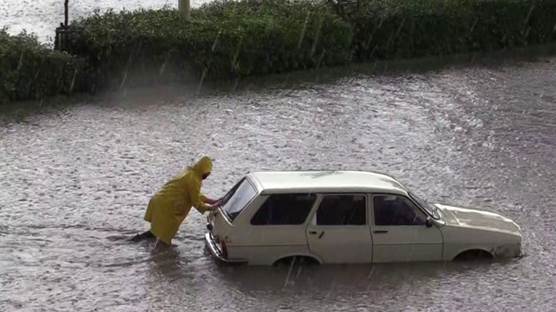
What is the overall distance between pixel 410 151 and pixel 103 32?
7.84m

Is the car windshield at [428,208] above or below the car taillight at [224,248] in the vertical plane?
above

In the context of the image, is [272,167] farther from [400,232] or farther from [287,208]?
[400,232]

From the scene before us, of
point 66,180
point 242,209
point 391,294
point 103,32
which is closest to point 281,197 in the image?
point 242,209

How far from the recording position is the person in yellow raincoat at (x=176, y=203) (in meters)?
13.5

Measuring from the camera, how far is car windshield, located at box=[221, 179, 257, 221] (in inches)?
504

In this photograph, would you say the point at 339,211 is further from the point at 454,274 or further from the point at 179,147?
the point at 179,147

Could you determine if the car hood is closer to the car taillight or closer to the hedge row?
the car taillight

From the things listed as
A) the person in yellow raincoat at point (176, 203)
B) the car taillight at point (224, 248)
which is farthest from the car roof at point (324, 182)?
the car taillight at point (224, 248)

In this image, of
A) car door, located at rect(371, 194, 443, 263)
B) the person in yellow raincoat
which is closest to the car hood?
car door, located at rect(371, 194, 443, 263)

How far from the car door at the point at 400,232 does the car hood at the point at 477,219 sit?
0.41 meters

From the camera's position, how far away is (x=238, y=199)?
13.1 m

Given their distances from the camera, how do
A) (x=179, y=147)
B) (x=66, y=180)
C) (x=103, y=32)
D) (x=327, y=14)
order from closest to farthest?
(x=66, y=180)
(x=179, y=147)
(x=103, y=32)
(x=327, y=14)

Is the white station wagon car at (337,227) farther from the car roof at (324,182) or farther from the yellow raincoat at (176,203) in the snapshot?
the yellow raincoat at (176,203)

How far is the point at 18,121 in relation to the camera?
19.7 m
